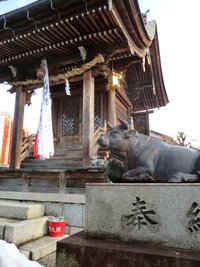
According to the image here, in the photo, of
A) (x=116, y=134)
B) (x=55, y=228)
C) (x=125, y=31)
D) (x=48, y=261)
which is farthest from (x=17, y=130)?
(x=116, y=134)

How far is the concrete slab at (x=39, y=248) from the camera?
405 centimetres

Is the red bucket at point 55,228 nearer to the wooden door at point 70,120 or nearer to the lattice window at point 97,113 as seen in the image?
the wooden door at point 70,120

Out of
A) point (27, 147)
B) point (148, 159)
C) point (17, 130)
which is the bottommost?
point (148, 159)

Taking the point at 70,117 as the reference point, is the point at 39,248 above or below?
below

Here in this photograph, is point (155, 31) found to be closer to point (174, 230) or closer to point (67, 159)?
point (67, 159)

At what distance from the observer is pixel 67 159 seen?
28.9ft

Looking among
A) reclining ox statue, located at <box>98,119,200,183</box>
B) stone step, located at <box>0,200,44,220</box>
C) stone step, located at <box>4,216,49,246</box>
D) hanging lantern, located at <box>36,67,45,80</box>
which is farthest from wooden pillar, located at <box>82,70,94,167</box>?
reclining ox statue, located at <box>98,119,200,183</box>

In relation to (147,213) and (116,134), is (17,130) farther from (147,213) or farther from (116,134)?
(147,213)

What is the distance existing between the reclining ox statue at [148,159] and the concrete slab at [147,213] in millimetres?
206

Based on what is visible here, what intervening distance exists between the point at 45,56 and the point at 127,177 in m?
6.89

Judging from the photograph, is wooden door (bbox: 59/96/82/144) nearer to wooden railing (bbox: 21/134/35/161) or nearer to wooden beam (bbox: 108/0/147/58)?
wooden railing (bbox: 21/134/35/161)

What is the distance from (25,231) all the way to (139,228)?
10.2ft

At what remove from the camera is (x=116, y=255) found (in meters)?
2.19

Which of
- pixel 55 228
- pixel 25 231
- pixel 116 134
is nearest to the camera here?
pixel 116 134
